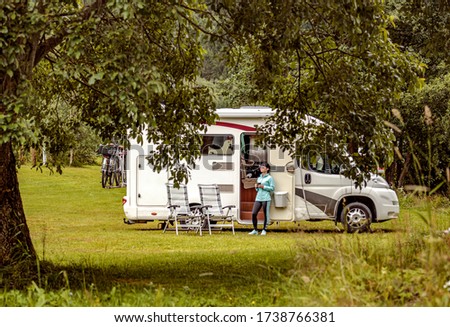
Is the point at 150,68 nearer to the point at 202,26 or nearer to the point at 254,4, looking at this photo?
the point at 254,4

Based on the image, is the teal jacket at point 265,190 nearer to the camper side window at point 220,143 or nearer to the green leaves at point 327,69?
the camper side window at point 220,143

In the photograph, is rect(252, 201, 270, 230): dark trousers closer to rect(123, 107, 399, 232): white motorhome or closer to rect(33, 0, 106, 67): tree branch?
rect(123, 107, 399, 232): white motorhome

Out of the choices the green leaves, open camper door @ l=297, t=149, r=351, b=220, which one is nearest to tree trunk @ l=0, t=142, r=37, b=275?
the green leaves

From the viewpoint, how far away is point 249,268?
42.3 ft

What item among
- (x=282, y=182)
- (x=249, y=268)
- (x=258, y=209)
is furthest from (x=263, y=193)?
(x=249, y=268)

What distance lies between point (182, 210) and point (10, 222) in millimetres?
9434

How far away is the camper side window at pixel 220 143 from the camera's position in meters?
20.9

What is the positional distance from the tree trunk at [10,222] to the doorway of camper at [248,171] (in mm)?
10061

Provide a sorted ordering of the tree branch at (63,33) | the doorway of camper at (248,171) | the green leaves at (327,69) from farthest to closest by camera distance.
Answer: the doorway of camper at (248,171), the green leaves at (327,69), the tree branch at (63,33)

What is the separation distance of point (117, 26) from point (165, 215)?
11.0 meters

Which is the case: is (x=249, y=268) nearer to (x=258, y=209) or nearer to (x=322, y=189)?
(x=258, y=209)

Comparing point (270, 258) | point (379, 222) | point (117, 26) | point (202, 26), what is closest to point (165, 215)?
point (379, 222)

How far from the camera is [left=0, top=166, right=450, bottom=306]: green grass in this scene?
7.49 meters

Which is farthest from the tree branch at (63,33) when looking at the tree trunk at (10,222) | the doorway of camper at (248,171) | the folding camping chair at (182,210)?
the doorway of camper at (248,171)
